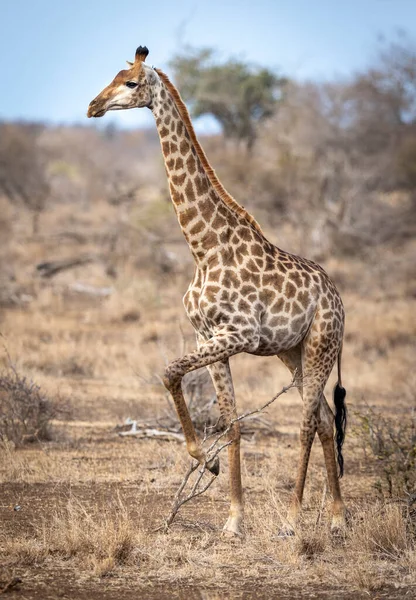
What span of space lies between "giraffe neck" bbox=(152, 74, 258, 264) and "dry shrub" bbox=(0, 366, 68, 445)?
10.4ft

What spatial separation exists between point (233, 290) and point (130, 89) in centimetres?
161

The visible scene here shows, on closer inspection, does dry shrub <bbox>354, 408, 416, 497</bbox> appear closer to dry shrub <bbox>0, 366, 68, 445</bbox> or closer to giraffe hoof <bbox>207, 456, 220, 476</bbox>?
giraffe hoof <bbox>207, 456, 220, 476</bbox>

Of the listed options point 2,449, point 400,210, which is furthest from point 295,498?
point 400,210

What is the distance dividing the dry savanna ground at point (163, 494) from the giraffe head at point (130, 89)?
108 inches

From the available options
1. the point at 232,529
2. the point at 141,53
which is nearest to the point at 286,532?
the point at 232,529

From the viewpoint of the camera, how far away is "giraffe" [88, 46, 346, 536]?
20.2ft

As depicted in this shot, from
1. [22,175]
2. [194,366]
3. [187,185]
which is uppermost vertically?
[22,175]

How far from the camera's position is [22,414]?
348 inches

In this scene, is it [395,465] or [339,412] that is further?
[395,465]

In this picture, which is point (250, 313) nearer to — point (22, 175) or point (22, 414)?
point (22, 414)

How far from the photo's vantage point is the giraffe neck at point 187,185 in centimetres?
642

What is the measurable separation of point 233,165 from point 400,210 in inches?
231

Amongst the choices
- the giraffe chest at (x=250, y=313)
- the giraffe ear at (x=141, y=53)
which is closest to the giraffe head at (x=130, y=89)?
the giraffe ear at (x=141, y=53)

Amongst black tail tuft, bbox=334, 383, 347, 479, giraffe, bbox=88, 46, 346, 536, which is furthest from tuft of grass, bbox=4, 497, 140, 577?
black tail tuft, bbox=334, 383, 347, 479
